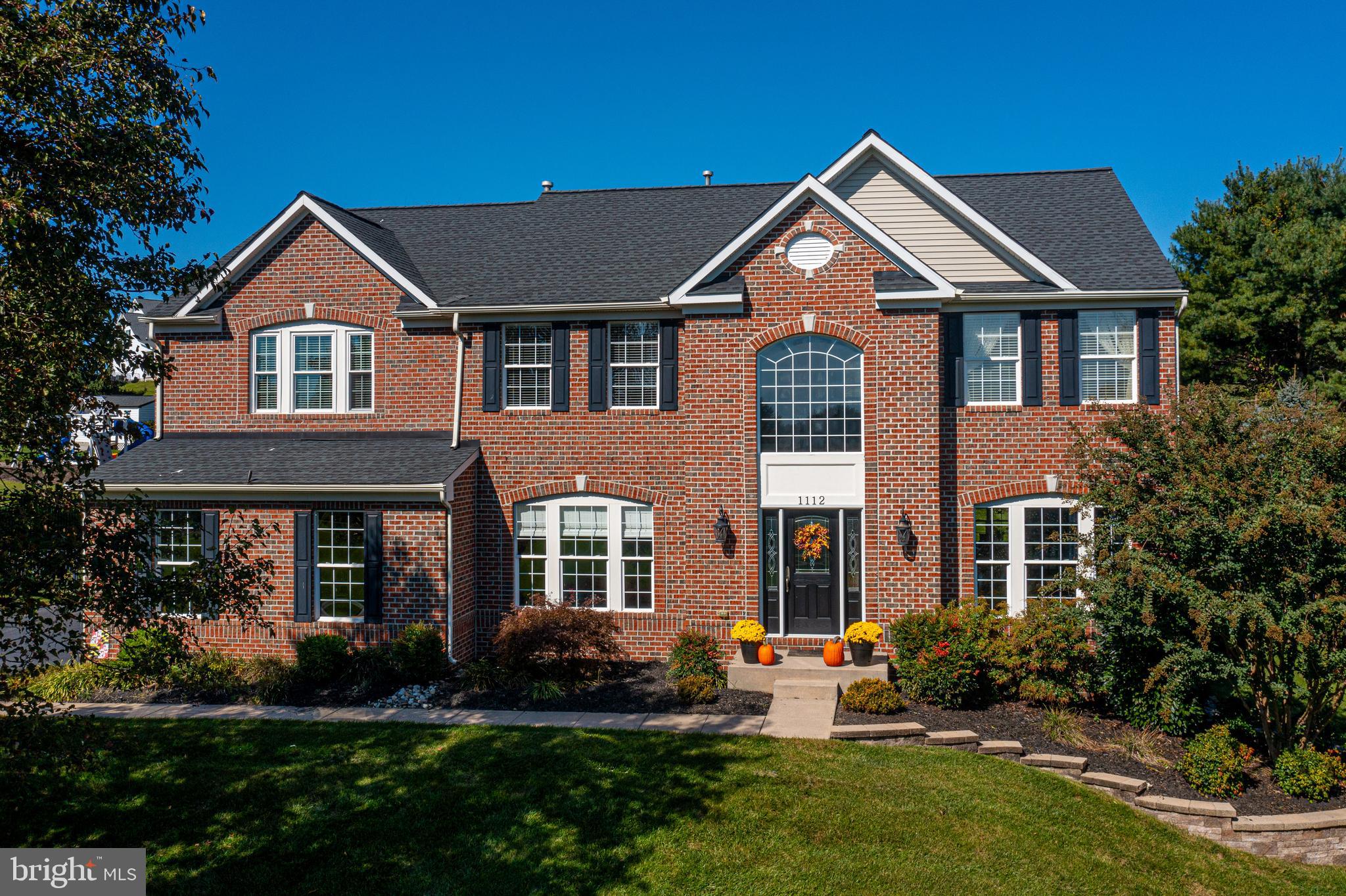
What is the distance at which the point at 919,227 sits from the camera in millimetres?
17031

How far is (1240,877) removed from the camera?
9.52 metres

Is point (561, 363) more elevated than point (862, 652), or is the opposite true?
point (561, 363)

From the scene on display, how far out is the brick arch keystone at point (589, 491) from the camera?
1664 cm

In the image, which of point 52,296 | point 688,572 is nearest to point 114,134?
point 52,296

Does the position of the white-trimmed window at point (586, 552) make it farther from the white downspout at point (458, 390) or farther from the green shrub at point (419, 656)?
the green shrub at point (419, 656)

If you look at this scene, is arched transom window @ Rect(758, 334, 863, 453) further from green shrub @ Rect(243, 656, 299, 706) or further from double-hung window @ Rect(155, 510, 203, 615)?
double-hung window @ Rect(155, 510, 203, 615)

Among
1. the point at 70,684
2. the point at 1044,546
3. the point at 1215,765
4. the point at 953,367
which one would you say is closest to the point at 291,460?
the point at 70,684

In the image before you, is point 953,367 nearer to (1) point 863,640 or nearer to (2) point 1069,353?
(2) point 1069,353

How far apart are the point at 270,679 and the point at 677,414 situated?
332 inches

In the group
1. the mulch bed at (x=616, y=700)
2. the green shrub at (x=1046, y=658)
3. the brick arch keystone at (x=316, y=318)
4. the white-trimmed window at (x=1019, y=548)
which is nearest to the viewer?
the green shrub at (x=1046, y=658)

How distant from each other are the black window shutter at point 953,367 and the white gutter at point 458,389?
9401mm

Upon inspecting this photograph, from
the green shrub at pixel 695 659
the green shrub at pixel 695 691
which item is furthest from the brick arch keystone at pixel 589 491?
the green shrub at pixel 695 691

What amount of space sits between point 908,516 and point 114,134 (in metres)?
12.6

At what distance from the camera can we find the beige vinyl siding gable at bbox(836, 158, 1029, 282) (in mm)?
Answer: 16500
